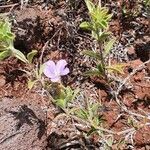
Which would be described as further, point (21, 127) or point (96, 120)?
point (21, 127)

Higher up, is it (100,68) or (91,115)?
(100,68)

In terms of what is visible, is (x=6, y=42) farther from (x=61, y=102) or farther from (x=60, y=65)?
(x=61, y=102)

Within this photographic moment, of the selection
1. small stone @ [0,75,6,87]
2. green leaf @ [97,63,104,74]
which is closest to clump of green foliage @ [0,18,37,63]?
green leaf @ [97,63,104,74]

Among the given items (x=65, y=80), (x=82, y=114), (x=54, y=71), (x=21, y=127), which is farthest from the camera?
(x=65, y=80)

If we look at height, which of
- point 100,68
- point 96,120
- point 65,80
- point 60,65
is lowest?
point 96,120

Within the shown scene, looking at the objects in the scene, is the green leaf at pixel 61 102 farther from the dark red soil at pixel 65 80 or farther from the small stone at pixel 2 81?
the small stone at pixel 2 81

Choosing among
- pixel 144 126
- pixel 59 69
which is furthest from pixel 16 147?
pixel 144 126

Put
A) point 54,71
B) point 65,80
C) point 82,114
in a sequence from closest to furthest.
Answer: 1. point 54,71
2. point 82,114
3. point 65,80

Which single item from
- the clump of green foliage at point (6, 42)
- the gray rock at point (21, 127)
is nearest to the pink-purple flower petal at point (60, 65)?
the clump of green foliage at point (6, 42)

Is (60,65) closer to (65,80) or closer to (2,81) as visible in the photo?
(65,80)

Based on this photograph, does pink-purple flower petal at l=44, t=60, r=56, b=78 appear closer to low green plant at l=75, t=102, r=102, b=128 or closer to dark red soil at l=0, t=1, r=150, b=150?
low green plant at l=75, t=102, r=102, b=128

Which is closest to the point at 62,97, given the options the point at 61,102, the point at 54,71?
the point at 61,102
